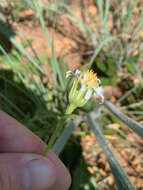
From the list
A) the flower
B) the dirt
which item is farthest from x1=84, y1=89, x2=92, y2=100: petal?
the dirt

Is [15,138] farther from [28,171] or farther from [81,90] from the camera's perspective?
[81,90]

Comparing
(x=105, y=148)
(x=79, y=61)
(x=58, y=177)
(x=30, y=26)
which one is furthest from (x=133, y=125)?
(x=30, y=26)

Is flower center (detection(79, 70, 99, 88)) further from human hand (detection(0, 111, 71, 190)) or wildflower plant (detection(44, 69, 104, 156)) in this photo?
human hand (detection(0, 111, 71, 190))

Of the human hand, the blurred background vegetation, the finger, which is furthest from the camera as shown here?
the blurred background vegetation

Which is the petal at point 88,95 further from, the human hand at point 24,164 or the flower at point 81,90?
the human hand at point 24,164

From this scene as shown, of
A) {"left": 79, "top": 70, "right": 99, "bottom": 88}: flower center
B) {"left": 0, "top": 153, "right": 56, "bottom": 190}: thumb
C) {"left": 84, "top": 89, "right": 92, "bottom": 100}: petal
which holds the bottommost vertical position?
{"left": 0, "top": 153, "right": 56, "bottom": 190}: thumb

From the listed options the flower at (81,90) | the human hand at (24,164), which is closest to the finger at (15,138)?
the human hand at (24,164)

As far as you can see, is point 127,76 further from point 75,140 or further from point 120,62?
point 75,140
